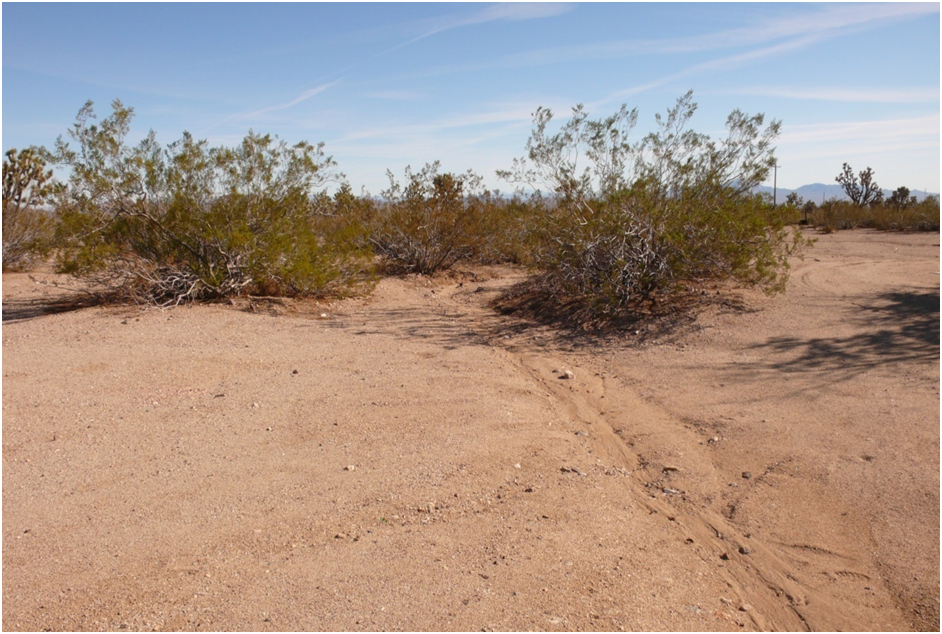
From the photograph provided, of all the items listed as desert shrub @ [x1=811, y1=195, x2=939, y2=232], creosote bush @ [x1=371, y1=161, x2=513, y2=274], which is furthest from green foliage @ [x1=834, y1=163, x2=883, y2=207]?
creosote bush @ [x1=371, y1=161, x2=513, y2=274]

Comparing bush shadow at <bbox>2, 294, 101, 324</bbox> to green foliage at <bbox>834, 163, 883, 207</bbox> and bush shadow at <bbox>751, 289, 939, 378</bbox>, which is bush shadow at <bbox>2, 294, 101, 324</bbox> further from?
green foliage at <bbox>834, 163, 883, 207</bbox>

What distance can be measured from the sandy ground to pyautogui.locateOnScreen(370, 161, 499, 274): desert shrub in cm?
802

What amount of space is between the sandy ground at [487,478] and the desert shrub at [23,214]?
1000cm

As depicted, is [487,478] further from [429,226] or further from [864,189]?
[864,189]

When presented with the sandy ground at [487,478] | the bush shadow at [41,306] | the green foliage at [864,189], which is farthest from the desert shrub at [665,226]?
the green foliage at [864,189]

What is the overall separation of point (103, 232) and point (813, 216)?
25225mm

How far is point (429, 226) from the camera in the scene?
54.2ft

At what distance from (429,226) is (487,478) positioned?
40.2 feet

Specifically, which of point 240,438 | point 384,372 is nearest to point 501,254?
point 384,372

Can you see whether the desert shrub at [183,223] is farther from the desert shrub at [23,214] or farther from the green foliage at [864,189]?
the green foliage at [864,189]

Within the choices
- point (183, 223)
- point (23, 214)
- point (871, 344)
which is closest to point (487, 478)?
point (871, 344)

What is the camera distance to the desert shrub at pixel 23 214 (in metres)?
17.0

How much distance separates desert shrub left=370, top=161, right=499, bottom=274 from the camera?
16609 mm

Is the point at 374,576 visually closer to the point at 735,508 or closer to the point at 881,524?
the point at 735,508
